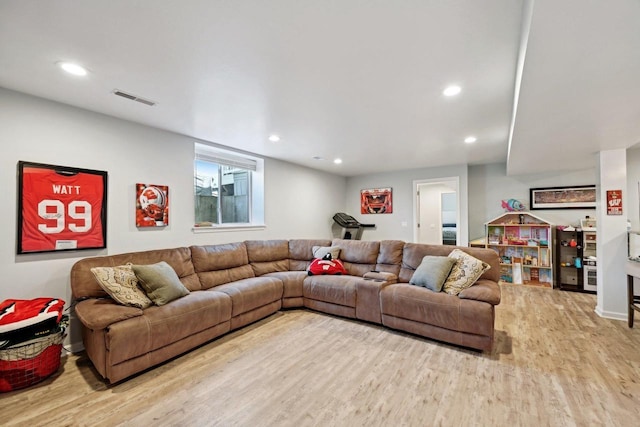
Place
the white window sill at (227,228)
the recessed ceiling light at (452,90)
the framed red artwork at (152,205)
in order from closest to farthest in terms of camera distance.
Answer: the recessed ceiling light at (452,90), the framed red artwork at (152,205), the white window sill at (227,228)

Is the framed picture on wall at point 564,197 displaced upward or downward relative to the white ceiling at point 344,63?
downward

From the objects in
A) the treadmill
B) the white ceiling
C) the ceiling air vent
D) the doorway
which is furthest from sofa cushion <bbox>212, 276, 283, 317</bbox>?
the doorway

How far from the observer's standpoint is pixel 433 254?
3.54 meters

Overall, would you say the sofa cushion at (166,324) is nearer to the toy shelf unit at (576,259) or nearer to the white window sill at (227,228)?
the white window sill at (227,228)

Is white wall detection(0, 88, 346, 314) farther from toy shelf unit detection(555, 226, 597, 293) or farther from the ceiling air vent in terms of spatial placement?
toy shelf unit detection(555, 226, 597, 293)

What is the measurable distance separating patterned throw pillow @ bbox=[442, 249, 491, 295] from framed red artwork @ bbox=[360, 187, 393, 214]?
359 cm

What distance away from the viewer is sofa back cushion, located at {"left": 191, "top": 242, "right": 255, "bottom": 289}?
3.55 meters

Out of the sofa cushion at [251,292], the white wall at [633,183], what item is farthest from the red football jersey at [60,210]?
the white wall at [633,183]

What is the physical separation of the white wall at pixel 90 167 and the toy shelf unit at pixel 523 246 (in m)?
4.88

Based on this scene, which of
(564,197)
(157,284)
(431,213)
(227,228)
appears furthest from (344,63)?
(431,213)

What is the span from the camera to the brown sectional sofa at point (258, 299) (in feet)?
7.44

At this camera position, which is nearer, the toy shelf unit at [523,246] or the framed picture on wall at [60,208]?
the framed picture on wall at [60,208]

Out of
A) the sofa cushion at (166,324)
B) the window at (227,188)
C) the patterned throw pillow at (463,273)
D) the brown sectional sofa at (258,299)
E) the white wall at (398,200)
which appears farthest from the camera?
the white wall at (398,200)

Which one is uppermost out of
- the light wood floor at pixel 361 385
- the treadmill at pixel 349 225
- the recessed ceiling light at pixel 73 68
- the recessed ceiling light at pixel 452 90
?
the recessed ceiling light at pixel 73 68
